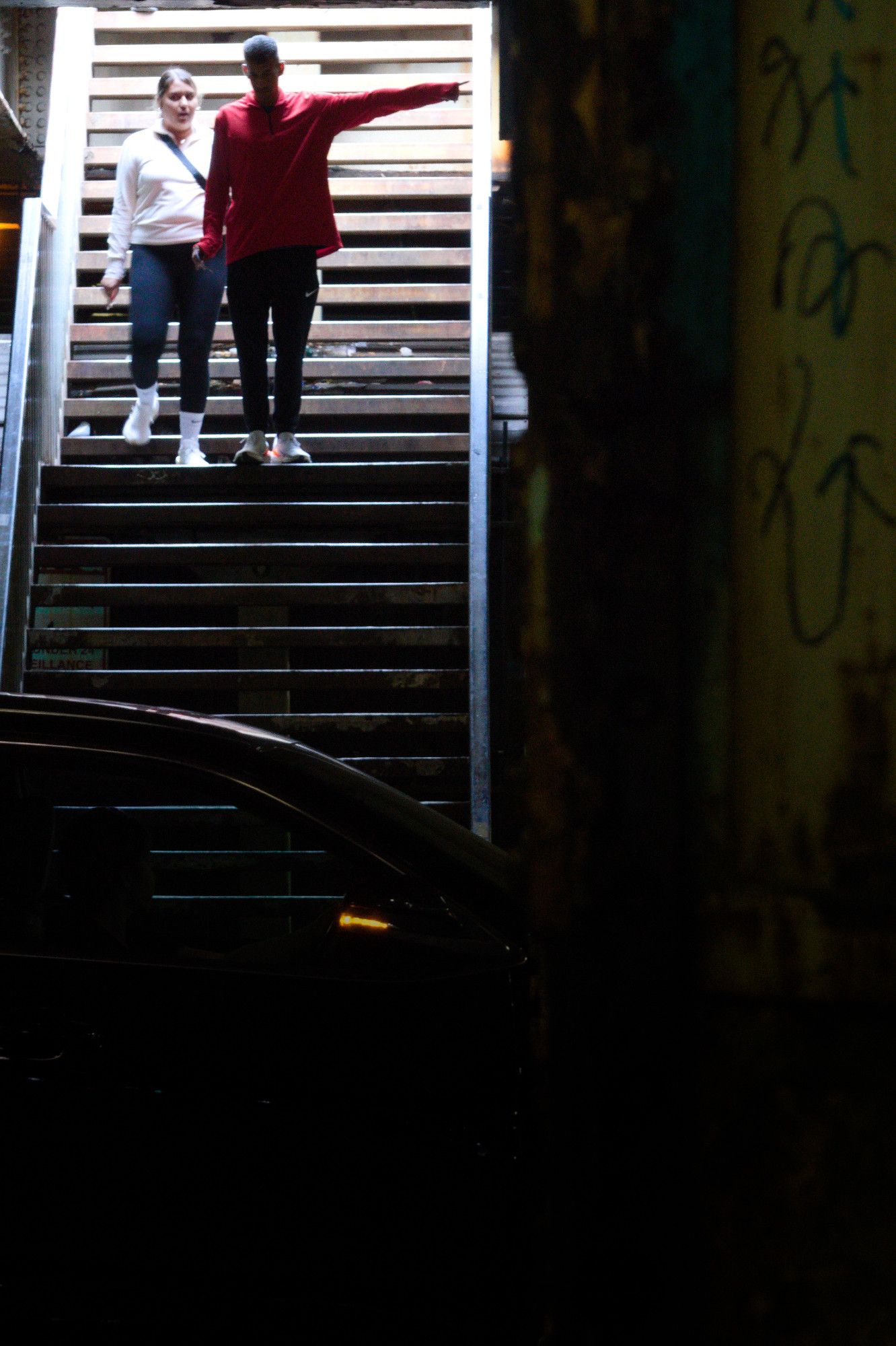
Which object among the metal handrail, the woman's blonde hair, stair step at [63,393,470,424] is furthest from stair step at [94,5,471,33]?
stair step at [63,393,470,424]

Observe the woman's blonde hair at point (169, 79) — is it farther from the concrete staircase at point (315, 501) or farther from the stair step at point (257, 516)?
the stair step at point (257, 516)

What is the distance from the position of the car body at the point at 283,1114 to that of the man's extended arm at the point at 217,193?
5309mm

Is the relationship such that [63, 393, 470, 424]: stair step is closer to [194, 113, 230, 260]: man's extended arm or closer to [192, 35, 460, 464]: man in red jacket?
[192, 35, 460, 464]: man in red jacket

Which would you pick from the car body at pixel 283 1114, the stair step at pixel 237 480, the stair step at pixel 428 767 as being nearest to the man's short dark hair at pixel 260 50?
the stair step at pixel 237 480

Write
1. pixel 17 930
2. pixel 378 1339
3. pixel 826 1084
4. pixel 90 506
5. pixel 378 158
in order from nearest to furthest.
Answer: pixel 826 1084
pixel 378 1339
pixel 17 930
pixel 90 506
pixel 378 158

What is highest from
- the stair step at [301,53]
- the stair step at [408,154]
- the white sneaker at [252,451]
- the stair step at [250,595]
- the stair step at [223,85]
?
the stair step at [301,53]

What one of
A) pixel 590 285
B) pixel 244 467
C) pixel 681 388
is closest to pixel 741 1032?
pixel 681 388

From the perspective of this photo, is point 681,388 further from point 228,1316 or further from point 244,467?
point 244,467

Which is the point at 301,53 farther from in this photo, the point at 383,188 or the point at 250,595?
the point at 250,595

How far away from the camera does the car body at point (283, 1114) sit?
268 centimetres

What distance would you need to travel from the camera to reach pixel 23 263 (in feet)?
26.0

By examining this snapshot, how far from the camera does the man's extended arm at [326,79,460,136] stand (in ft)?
24.8

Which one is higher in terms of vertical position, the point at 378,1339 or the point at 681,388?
the point at 681,388

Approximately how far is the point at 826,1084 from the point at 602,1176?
225mm
